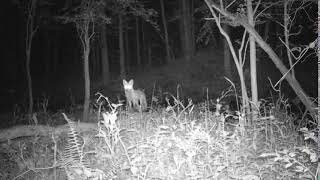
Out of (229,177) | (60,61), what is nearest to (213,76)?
(229,177)

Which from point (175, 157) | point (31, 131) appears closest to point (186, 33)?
point (31, 131)

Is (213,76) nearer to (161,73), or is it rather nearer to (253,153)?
(161,73)

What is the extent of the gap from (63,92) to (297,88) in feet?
82.5

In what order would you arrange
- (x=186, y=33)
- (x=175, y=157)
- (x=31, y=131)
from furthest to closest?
(x=186, y=33) → (x=31, y=131) → (x=175, y=157)

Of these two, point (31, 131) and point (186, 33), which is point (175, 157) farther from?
point (186, 33)

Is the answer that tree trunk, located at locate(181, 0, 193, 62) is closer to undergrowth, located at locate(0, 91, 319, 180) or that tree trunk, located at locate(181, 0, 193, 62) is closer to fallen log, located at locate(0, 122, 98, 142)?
fallen log, located at locate(0, 122, 98, 142)

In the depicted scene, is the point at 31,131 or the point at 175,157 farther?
the point at 31,131

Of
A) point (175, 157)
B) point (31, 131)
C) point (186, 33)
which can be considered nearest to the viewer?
point (175, 157)

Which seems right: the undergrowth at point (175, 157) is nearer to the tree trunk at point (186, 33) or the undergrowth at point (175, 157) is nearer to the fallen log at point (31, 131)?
the fallen log at point (31, 131)

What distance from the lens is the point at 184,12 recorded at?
85.9ft

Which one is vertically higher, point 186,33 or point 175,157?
point 186,33

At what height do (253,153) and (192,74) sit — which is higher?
(192,74)

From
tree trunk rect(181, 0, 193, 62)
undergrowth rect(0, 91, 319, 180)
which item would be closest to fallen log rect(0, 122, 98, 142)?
undergrowth rect(0, 91, 319, 180)

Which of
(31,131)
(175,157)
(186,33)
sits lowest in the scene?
(31,131)
